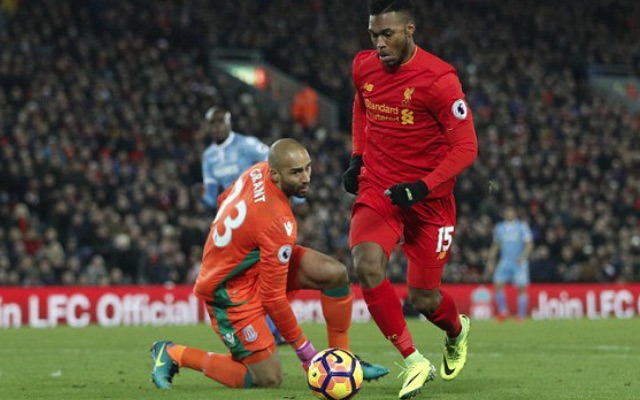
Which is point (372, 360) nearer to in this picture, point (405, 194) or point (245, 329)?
point (245, 329)

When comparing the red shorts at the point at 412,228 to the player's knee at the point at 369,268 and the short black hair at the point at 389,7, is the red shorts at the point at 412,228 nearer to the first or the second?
the player's knee at the point at 369,268

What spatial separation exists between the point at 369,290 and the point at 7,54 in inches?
712

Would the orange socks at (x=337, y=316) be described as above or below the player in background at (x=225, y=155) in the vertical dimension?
below

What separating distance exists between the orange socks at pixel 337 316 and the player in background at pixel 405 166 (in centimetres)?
48

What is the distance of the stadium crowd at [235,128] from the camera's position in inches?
848

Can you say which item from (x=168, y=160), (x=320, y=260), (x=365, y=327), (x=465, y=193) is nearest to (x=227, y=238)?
(x=320, y=260)

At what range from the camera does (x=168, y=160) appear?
24.4 m

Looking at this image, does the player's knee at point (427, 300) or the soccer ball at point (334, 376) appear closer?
the soccer ball at point (334, 376)

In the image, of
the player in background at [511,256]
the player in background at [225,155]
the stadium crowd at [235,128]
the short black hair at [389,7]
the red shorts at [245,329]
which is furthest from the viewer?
the player in background at [511,256]

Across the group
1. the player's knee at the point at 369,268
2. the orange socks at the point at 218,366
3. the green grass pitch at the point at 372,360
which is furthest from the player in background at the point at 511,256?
the player's knee at the point at 369,268

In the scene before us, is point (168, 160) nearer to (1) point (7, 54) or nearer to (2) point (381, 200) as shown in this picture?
(1) point (7, 54)

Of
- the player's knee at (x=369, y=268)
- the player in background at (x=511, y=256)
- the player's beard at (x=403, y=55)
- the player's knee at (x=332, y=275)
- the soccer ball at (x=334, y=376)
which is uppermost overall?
the player's beard at (x=403, y=55)

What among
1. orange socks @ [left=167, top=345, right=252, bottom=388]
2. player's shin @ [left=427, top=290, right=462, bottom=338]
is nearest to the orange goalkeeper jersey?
orange socks @ [left=167, top=345, right=252, bottom=388]

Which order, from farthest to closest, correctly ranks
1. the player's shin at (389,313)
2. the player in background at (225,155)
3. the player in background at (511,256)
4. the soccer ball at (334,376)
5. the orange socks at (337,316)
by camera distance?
1. the player in background at (511,256)
2. the player in background at (225,155)
3. the orange socks at (337,316)
4. the player's shin at (389,313)
5. the soccer ball at (334,376)
